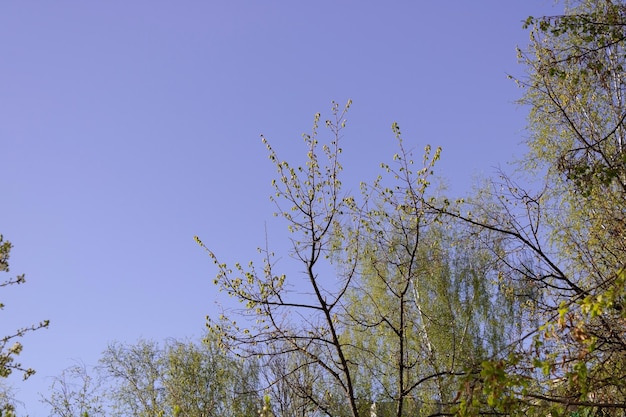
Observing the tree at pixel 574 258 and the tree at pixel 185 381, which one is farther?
the tree at pixel 185 381

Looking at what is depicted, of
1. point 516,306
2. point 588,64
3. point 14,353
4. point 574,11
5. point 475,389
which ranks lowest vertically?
point 475,389

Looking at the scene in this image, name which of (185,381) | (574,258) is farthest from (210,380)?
(574,258)

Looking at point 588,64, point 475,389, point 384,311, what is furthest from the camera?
point 384,311

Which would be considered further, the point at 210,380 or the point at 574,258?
the point at 210,380

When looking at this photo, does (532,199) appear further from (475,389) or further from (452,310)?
(452,310)

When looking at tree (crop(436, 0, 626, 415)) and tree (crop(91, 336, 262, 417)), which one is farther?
tree (crop(91, 336, 262, 417))

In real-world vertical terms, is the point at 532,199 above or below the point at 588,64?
below

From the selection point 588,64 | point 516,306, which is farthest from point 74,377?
point 588,64

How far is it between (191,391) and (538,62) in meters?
10.4

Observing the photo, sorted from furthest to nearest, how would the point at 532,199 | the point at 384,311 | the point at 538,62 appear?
1. the point at 384,311
2. the point at 538,62
3. the point at 532,199

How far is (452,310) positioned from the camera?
46.4ft

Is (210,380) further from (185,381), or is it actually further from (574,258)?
(574,258)

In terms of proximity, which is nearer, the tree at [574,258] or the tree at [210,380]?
the tree at [574,258]

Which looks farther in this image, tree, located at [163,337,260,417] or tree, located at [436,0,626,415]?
tree, located at [163,337,260,417]
